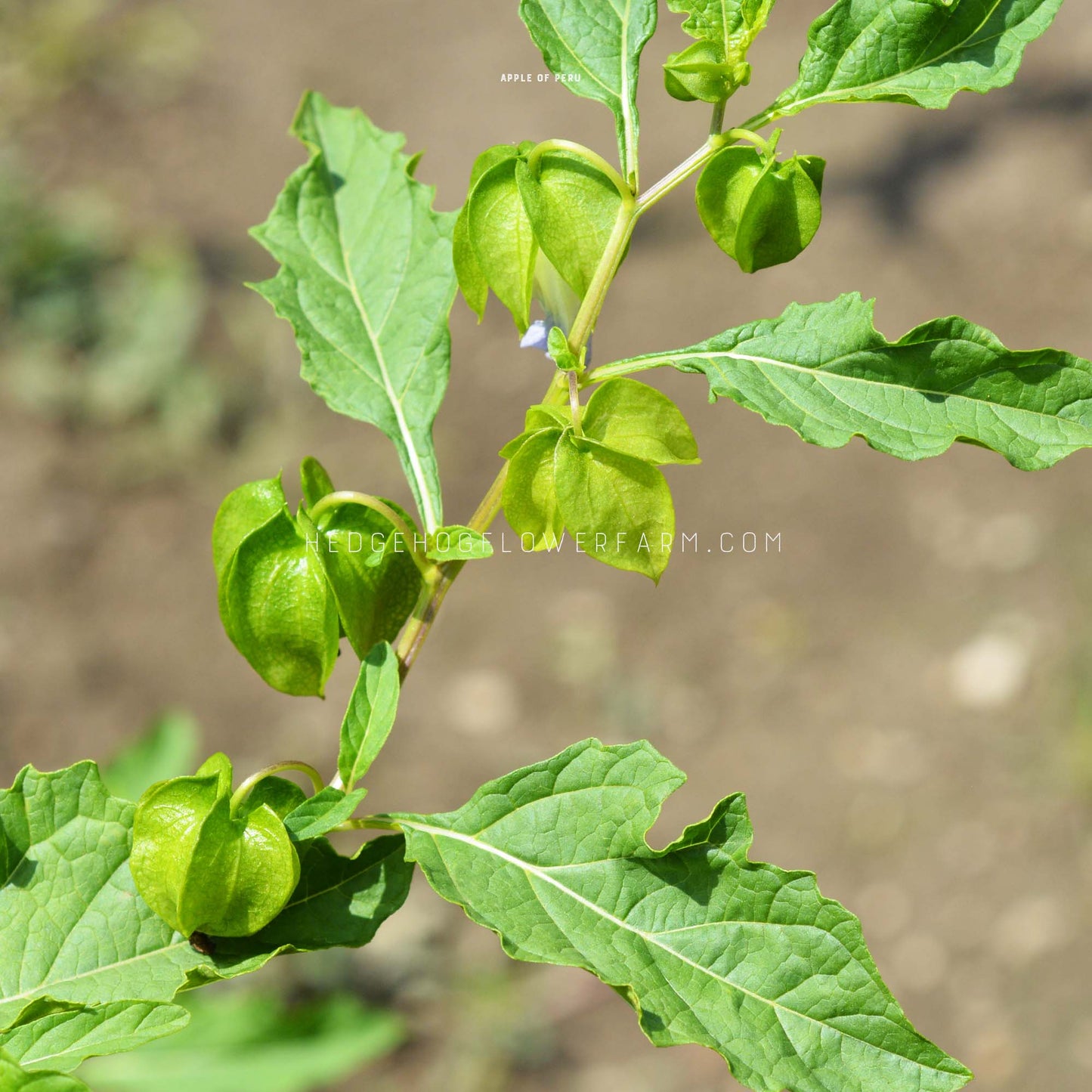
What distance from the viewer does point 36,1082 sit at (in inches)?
35.3

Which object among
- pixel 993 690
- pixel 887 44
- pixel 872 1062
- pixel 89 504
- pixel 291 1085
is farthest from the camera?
pixel 89 504

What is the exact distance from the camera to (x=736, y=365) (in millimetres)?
1344

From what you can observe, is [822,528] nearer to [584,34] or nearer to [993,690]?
[993,690]

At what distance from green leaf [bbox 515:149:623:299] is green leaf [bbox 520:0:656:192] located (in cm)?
21

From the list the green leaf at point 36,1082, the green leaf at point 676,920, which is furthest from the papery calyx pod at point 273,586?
the green leaf at point 36,1082

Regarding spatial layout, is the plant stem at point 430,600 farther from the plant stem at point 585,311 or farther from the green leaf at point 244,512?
the green leaf at point 244,512

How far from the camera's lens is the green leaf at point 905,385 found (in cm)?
123

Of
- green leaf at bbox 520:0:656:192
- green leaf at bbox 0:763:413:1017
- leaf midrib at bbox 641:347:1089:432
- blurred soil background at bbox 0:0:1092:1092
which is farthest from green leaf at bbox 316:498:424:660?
blurred soil background at bbox 0:0:1092:1092

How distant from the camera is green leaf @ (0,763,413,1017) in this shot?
4.09ft

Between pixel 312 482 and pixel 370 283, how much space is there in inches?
17.9

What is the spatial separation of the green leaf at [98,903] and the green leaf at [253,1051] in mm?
2122

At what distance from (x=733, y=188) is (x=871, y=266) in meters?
5.07

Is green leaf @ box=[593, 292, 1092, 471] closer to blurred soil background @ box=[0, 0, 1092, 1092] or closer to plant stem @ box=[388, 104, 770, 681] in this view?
plant stem @ box=[388, 104, 770, 681]

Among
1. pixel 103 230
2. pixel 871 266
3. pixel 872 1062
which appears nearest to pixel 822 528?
pixel 871 266
